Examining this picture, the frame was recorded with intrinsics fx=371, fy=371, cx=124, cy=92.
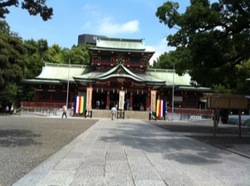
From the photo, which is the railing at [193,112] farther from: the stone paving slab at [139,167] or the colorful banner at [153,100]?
the stone paving slab at [139,167]

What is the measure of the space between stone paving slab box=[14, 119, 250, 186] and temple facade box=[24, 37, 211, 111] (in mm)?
37159

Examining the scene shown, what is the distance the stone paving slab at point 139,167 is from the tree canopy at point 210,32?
6.79 meters

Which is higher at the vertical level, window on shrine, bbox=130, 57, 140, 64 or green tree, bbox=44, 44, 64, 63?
green tree, bbox=44, 44, 64, 63

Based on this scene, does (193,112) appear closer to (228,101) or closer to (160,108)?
(160,108)

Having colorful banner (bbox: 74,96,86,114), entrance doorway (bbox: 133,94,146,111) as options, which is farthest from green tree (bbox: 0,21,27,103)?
entrance doorway (bbox: 133,94,146,111)

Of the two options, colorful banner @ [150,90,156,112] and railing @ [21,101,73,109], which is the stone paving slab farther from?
railing @ [21,101,73,109]

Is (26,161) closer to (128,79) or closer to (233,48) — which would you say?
(233,48)

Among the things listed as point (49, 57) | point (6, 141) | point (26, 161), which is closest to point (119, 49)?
point (49, 57)

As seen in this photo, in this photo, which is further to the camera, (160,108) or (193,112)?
(193,112)

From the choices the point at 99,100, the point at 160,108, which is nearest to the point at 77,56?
the point at 99,100

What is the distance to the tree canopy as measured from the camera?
59.0ft

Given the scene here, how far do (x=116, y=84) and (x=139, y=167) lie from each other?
41825 millimetres

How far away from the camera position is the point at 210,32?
18438 mm

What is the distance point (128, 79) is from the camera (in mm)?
50312
